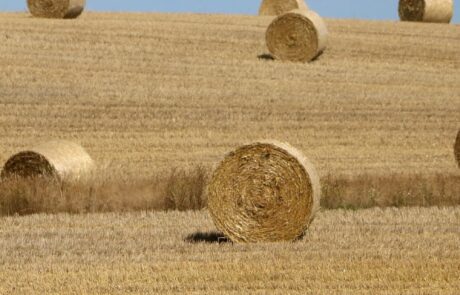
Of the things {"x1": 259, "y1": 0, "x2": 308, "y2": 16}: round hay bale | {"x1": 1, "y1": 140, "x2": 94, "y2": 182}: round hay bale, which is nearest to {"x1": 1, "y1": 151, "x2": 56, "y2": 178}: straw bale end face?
{"x1": 1, "y1": 140, "x2": 94, "y2": 182}: round hay bale

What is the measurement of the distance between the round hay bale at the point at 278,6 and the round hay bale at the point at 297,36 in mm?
4930

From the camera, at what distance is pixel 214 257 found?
13.2 meters

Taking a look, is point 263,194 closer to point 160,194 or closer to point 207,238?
point 207,238

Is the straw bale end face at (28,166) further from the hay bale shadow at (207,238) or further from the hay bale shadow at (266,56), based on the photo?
the hay bale shadow at (266,56)

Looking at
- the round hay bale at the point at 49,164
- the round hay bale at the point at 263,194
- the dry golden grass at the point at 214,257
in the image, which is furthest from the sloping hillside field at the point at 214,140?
the round hay bale at the point at 49,164

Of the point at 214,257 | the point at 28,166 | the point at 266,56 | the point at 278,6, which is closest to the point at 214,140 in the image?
the point at 28,166

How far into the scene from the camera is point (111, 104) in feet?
84.2

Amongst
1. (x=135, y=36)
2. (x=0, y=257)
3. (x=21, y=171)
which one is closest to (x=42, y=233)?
(x=0, y=257)

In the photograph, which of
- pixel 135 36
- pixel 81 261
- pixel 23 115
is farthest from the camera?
pixel 135 36

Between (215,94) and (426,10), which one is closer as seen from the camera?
(215,94)

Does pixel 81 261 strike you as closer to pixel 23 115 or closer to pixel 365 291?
pixel 365 291

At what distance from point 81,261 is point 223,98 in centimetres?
1421

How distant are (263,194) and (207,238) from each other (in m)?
0.81

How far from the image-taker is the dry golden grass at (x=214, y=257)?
460 inches
